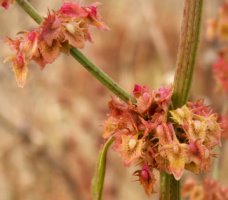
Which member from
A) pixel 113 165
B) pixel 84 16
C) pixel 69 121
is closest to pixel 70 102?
pixel 69 121

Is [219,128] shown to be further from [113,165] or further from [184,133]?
[113,165]

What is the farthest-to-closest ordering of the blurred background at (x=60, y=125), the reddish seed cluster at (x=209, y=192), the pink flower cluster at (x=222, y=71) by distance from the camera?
the blurred background at (x=60, y=125)
the pink flower cluster at (x=222, y=71)
the reddish seed cluster at (x=209, y=192)

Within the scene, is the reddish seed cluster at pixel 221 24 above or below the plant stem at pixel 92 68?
above

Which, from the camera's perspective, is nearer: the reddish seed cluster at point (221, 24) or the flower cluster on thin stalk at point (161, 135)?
the flower cluster on thin stalk at point (161, 135)

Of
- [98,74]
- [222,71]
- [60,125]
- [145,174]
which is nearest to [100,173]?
[145,174]

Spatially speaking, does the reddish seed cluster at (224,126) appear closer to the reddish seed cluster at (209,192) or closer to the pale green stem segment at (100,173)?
the reddish seed cluster at (209,192)

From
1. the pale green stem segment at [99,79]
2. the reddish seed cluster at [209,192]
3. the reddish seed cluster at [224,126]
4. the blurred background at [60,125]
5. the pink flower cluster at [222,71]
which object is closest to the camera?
the pale green stem segment at [99,79]

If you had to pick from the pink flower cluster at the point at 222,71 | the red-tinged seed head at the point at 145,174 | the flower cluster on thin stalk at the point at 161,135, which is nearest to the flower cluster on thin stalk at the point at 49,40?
the flower cluster on thin stalk at the point at 161,135
